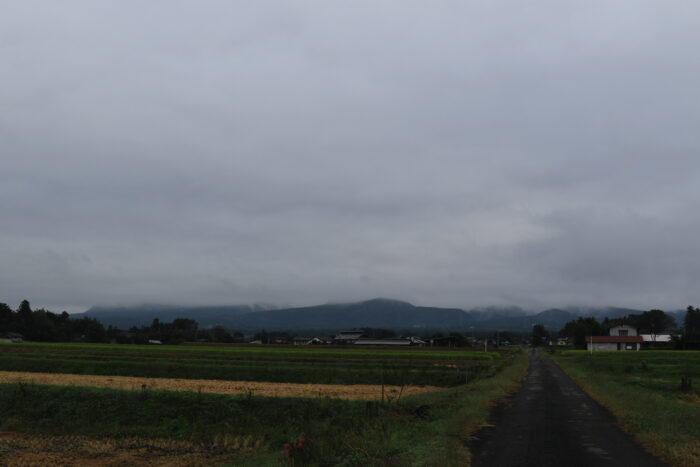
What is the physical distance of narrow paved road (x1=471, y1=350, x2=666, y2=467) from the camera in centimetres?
1475

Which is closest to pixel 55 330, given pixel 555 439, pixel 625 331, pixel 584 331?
pixel 584 331

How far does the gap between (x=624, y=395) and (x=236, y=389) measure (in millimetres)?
27314

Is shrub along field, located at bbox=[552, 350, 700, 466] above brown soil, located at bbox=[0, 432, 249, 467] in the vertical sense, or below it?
above

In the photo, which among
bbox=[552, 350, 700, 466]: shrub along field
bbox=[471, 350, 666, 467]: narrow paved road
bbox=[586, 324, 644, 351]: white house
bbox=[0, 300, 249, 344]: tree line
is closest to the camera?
bbox=[471, 350, 666, 467]: narrow paved road

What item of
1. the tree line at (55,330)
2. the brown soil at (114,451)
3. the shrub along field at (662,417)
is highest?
the shrub along field at (662,417)

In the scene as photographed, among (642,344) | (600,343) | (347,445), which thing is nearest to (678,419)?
(347,445)

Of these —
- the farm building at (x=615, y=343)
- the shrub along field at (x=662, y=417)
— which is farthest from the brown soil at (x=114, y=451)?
→ the farm building at (x=615, y=343)

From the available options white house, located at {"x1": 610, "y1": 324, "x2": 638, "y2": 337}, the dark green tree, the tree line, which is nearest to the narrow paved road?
the dark green tree

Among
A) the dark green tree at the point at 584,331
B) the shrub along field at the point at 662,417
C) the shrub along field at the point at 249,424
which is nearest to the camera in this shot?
the shrub along field at the point at 662,417

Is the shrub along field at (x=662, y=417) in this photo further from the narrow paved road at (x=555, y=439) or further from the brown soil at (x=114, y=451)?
the brown soil at (x=114, y=451)

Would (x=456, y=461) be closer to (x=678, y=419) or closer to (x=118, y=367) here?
(x=678, y=419)

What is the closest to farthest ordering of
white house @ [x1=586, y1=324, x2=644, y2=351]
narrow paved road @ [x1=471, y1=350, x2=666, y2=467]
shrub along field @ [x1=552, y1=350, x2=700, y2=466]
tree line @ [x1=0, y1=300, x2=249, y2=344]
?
narrow paved road @ [x1=471, y1=350, x2=666, y2=467], shrub along field @ [x1=552, y1=350, x2=700, y2=466], white house @ [x1=586, y1=324, x2=644, y2=351], tree line @ [x1=0, y1=300, x2=249, y2=344]

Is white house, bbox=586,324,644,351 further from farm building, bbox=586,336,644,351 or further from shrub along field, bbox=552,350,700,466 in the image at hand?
shrub along field, bbox=552,350,700,466

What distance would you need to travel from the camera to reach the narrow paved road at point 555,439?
14.8 meters
